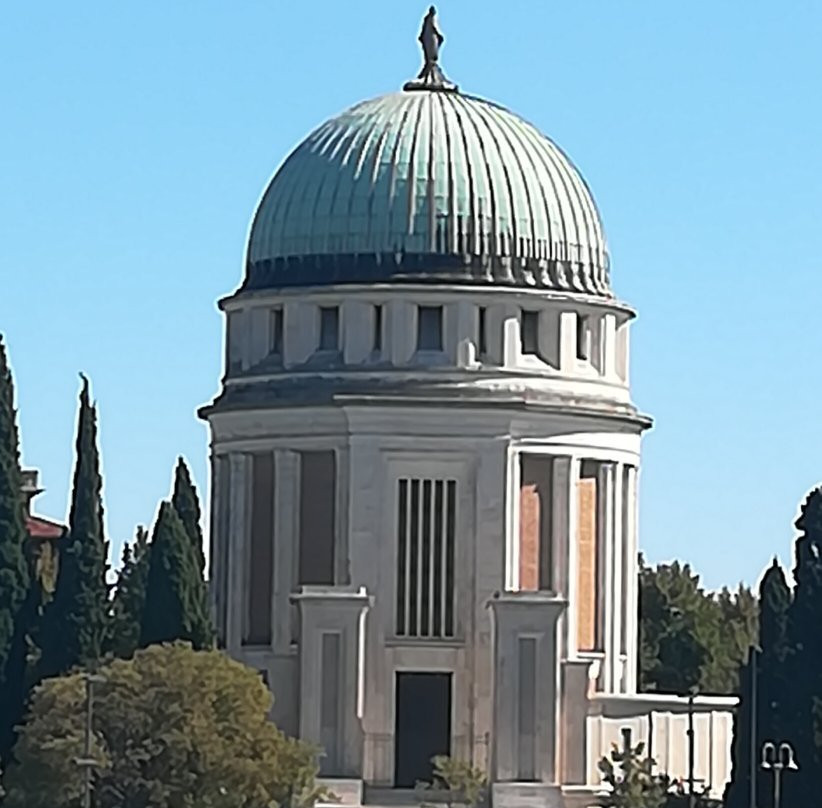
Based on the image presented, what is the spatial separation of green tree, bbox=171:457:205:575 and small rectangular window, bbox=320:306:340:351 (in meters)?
5.09

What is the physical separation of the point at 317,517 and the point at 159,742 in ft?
48.1

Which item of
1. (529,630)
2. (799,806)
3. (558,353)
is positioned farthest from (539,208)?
(799,806)

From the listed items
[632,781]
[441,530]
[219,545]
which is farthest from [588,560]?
[219,545]

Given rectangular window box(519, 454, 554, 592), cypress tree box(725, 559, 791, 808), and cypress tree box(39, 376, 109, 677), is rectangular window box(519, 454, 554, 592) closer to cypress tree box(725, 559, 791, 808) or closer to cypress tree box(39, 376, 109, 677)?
cypress tree box(725, 559, 791, 808)

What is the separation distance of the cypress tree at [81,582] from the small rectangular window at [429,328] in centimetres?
1067

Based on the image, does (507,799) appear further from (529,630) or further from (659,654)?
(659,654)

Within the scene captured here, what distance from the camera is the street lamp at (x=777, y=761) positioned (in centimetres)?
8562

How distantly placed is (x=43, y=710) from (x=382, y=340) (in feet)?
52.3

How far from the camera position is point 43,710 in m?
84.3

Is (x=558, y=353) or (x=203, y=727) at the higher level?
(x=558, y=353)

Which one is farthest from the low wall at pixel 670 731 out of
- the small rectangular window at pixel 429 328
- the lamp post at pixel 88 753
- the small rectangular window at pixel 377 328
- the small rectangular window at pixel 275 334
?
the lamp post at pixel 88 753

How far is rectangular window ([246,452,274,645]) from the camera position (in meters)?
97.8

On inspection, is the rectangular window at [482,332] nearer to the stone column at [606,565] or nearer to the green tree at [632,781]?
the stone column at [606,565]

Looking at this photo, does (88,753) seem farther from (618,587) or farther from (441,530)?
(618,587)
